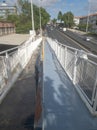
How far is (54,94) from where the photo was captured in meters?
4.86

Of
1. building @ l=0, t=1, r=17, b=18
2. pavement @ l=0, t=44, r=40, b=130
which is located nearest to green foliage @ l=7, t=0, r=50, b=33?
building @ l=0, t=1, r=17, b=18

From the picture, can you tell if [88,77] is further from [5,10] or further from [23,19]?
[5,10]

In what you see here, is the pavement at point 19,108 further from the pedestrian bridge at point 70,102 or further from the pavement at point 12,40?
the pavement at point 12,40

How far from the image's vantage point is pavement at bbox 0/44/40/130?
158 inches

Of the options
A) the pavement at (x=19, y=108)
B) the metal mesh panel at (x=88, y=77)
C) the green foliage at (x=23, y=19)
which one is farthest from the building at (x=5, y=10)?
the metal mesh panel at (x=88, y=77)

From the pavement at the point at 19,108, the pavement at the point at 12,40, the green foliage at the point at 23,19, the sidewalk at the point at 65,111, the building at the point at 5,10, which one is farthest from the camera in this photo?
the building at the point at 5,10

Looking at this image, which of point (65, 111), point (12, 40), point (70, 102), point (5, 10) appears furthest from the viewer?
point (5, 10)

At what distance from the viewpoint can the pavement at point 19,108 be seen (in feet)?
13.1

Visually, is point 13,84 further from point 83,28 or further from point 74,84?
point 83,28

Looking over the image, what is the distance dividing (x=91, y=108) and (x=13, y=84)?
13.1ft

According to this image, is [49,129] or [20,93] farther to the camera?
[20,93]

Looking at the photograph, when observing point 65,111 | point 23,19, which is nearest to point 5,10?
point 23,19

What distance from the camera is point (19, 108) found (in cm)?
479

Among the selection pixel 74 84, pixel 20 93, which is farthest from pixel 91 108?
pixel 20 93
